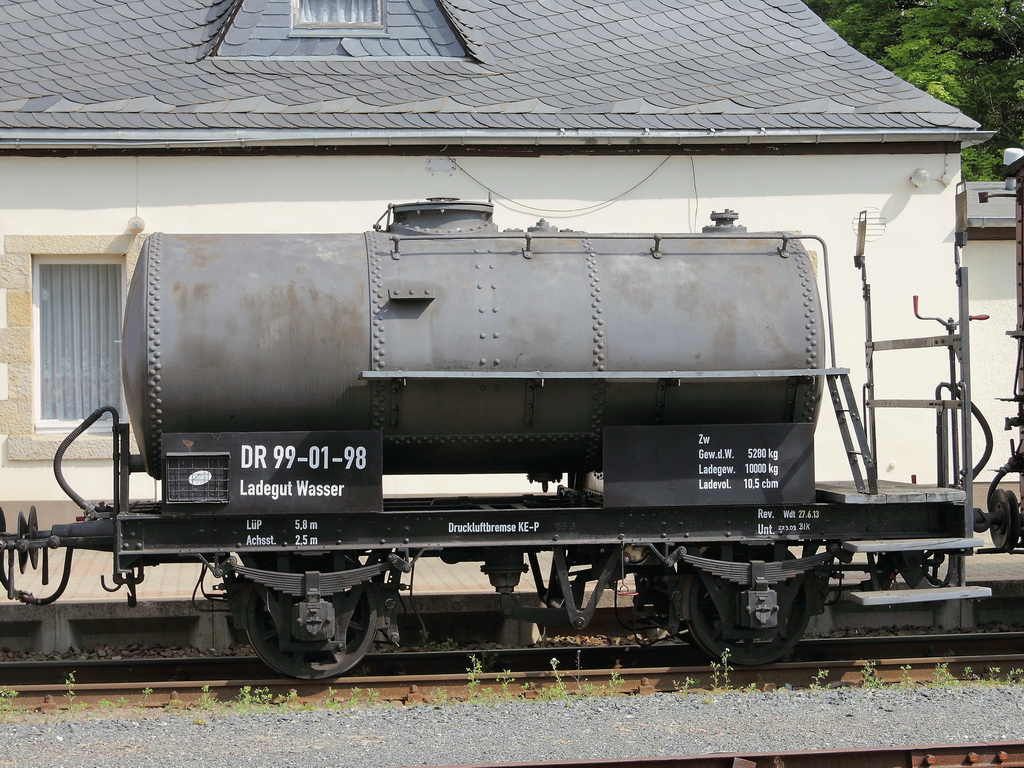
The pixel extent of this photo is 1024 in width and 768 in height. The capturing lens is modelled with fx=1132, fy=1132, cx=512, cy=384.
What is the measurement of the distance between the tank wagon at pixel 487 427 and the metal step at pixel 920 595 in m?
0.03

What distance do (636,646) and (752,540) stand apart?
159 cm

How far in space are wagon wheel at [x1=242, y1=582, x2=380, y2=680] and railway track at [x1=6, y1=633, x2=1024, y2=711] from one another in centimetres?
12

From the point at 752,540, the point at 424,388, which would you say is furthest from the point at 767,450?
the point at 424,388

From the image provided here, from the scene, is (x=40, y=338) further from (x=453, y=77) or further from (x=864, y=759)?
(x=864, y=759)

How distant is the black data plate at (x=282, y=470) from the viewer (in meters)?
7.25

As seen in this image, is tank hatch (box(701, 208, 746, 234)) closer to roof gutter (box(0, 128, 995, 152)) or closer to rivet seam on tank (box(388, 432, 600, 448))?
rivet seam on tank (box(388, 432, 600, 448))

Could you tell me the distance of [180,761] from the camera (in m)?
6.10

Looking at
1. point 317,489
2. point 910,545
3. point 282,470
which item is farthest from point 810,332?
point 282,470

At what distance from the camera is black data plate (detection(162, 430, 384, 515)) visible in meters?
7.25

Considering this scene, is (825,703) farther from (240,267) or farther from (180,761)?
(240,267)

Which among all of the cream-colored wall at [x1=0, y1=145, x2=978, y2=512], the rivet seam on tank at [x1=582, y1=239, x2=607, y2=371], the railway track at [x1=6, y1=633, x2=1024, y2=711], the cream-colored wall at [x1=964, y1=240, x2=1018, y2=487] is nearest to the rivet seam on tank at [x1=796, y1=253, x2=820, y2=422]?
the rivet seam on tank at [x1=582, y1=239, x2=607, y2=371]

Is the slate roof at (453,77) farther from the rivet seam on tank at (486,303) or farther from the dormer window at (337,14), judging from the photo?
the rivet seam on tank at (486,303)

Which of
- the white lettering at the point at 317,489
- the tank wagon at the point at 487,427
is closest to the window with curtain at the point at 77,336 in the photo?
the tank wagon at the point at 487,427

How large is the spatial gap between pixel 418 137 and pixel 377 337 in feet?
19.1
